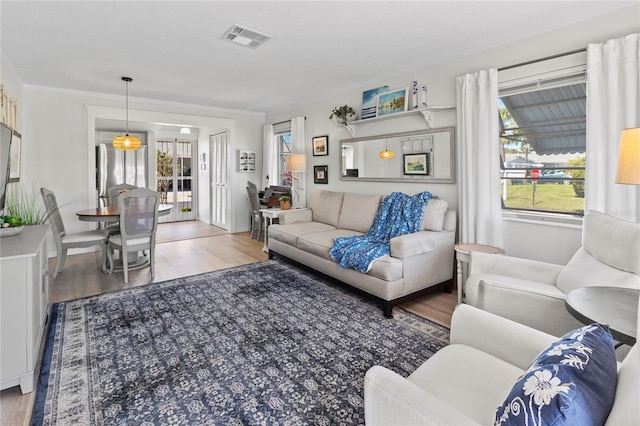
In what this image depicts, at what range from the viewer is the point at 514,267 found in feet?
8.00

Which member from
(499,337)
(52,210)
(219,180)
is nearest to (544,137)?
(499,337)

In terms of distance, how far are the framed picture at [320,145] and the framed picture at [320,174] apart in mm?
225

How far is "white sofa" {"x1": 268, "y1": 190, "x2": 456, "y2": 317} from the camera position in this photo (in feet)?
9.61

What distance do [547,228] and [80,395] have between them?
3.63 metres

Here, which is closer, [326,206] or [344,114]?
[344,114]

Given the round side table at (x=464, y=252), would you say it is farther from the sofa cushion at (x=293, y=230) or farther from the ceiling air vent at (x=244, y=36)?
the ceiling air vent at (x=244, y=36)

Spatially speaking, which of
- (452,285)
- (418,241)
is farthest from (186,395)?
(452,285)

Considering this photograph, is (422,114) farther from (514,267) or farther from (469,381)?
(469,381)

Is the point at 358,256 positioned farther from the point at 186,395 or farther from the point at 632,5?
the point at 632,5

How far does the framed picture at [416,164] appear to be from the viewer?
3.84 meters

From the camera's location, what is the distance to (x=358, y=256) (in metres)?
3.10

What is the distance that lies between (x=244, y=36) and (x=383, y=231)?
2400 millimetres

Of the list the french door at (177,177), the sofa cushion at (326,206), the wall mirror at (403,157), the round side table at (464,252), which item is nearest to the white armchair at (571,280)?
the round side table at (464,252)

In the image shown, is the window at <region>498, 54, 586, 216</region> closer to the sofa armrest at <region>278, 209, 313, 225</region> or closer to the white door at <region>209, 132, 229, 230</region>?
the sofa armrest at <region>278, 209, 313, 225</region>
